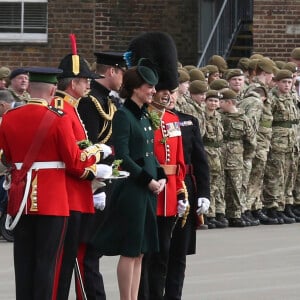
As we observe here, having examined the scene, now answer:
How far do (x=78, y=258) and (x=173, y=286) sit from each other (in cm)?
86

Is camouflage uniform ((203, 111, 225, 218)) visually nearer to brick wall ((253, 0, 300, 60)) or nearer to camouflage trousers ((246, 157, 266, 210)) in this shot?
camouflage trousers ((246, 157, 266, 210))

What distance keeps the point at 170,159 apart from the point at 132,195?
595 millimetres

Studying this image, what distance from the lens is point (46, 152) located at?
8.56 m

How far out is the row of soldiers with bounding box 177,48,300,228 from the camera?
16562 millimetres

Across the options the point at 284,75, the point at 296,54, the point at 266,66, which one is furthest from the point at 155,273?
the point at 296,54

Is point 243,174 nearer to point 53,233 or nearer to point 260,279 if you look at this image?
point 260,279

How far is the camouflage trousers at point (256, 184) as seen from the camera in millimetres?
17312

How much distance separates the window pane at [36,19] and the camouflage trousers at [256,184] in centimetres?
717

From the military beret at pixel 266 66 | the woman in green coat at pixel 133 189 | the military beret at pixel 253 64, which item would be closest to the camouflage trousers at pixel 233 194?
the military beret at pixel 266 66

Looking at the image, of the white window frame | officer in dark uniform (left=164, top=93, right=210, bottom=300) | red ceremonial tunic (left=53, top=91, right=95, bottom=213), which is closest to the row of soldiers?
the white window frame

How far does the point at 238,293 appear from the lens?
11406mm

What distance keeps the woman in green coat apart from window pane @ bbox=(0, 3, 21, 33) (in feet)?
46.8

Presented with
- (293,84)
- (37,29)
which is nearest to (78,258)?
(293,84)

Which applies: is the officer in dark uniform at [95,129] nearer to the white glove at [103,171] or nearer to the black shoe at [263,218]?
the white glove at [103,171]
